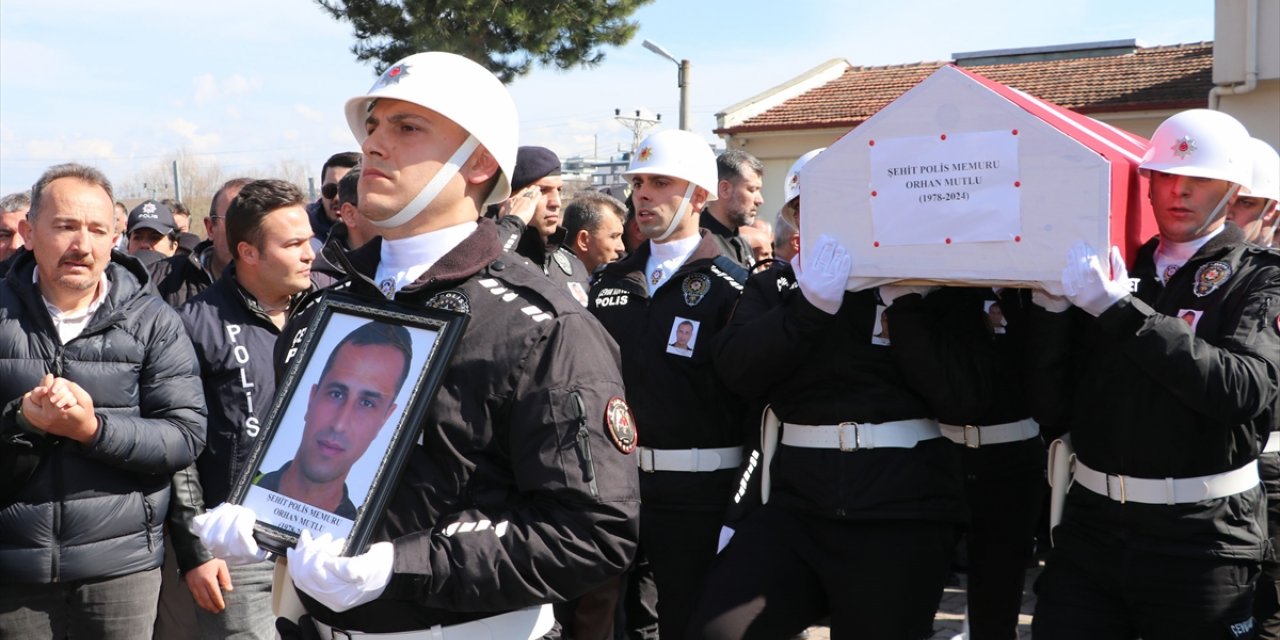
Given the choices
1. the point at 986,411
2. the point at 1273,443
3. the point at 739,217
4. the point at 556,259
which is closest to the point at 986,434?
the point at 986,411

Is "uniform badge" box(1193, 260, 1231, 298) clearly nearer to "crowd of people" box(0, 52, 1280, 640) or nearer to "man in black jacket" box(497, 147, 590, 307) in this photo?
"crowd of people" box(0, 52, 1280, 640)

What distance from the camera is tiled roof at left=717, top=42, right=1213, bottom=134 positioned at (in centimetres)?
2253

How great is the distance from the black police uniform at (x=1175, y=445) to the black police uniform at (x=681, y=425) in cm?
141

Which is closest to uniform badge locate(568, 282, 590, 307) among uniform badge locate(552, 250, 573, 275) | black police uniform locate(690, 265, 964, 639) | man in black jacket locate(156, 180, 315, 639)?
Answer: uniform badge locate(552, 250, 573, 275)

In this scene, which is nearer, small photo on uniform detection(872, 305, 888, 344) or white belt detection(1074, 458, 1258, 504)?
white belt detection(1074, 458, 1258, 504)

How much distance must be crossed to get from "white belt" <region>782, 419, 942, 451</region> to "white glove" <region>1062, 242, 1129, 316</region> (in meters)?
0.78

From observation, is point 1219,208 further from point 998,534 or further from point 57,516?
point 57,516

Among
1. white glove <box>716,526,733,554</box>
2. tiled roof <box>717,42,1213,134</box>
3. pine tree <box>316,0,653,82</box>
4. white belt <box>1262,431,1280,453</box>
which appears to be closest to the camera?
white glove <box>716,526,733,554</box>

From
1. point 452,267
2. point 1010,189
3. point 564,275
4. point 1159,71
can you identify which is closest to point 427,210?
point 452,267

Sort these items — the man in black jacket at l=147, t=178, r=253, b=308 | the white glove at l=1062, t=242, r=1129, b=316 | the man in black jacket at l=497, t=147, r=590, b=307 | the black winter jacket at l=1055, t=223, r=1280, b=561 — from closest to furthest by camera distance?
the white glove at l=1062, t=242, r=1129, b=316
the black winter jacket at l=1055, t=223, r=1280, b=561
the man in black jacket at l=497, t=147, r=590, b=307
the man in black jacket at l=147, t=178, r=253, b=308

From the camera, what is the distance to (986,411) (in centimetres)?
410

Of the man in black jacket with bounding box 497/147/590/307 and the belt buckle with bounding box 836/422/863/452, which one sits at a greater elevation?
the man in black jacket with bounding box 497/147/590/307

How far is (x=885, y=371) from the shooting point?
13.0 feet

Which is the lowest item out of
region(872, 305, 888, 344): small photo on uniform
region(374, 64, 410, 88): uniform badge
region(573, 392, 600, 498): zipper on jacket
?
region(573, 392, 600, 498): zipper on jacket
